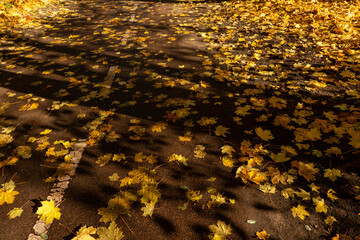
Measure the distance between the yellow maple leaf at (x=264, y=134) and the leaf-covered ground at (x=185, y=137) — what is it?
0.01 metres

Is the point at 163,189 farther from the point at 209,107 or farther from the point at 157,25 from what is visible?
the point at 157,25

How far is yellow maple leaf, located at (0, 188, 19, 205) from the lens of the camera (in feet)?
7.02

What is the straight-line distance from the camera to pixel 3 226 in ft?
6.34

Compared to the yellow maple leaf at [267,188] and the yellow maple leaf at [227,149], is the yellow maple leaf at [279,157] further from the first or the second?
the yellow maple leaf at [227,149]

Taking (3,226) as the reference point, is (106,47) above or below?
above

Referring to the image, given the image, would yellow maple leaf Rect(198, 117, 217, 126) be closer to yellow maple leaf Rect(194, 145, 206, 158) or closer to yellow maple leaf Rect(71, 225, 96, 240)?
yellow maple leaf Rect(194, 145, 206, 158)

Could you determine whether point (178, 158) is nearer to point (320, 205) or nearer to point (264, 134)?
point (264, 134)

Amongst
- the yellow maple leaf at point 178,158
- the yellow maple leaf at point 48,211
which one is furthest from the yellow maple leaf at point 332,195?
the yellow maple leaf at point 48,211

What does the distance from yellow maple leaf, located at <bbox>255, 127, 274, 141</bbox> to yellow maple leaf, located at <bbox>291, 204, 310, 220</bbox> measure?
94 cm

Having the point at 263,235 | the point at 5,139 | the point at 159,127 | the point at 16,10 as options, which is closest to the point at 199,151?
the point at 159,127

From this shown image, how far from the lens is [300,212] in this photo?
6.39 ft

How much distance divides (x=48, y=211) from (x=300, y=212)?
264 centimetres

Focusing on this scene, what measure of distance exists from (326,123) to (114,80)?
3855 millimetres

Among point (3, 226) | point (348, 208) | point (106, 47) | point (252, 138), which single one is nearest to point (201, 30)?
point (106, 47)
